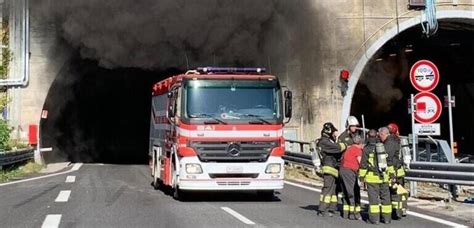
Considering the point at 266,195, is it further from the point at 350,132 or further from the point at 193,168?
the point at 350,132

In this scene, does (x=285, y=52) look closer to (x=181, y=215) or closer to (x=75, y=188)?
(x=75, y=188)

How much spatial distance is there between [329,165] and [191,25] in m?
13.2

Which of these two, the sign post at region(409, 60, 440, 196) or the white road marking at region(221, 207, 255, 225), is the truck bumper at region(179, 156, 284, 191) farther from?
the sign post at region(409, 60, 440, 196)

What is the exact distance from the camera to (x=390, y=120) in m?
36.3

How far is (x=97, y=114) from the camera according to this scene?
3441cm

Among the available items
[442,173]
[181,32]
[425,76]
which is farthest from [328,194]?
[181,32]

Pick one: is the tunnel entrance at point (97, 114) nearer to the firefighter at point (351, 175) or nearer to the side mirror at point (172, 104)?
the side mirror at point (172, 104)

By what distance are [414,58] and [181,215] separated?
2367 centimetres

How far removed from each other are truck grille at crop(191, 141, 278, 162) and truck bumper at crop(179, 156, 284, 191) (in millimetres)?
95

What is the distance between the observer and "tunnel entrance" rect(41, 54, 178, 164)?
87.7ft

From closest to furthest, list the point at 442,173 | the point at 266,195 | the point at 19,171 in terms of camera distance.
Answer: the point at 442,173, the point at 266,195, the point at 19,171

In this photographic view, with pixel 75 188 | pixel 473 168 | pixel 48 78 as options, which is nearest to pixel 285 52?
pixel 48 78

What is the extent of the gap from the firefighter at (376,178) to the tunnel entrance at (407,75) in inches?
626

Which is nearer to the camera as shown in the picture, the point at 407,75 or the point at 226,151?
the point at 226,151
